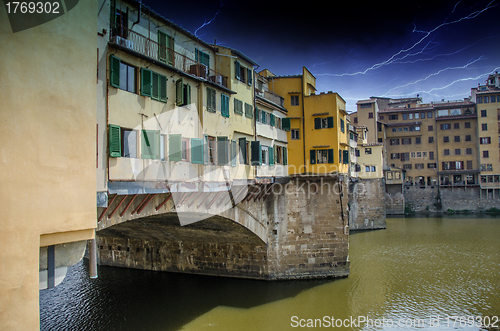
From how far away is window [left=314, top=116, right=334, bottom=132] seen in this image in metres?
23.0

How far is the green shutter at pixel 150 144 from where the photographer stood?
1095 centimetres

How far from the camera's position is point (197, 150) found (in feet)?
43.9

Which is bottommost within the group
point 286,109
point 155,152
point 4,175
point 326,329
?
point 326,329

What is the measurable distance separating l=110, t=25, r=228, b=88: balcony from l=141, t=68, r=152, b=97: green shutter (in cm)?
49

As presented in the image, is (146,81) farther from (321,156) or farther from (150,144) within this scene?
(321,156)

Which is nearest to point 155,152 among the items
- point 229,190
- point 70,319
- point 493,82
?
point 229,190

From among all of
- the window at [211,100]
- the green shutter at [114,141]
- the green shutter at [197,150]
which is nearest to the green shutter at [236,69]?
the window at [211,100]

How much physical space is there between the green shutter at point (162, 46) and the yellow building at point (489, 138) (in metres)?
55.3

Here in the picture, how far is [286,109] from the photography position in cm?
2369

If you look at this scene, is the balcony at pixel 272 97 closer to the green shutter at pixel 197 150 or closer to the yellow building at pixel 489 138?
the green shutter at pixel 197 150

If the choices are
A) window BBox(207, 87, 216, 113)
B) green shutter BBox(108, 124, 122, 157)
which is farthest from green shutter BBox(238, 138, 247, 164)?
green shutter BBox(108, 124, 122, 157)

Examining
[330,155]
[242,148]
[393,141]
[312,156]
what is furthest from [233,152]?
[393,141]

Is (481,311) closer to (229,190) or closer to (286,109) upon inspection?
(229,190)

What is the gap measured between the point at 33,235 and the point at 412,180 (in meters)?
60.3
